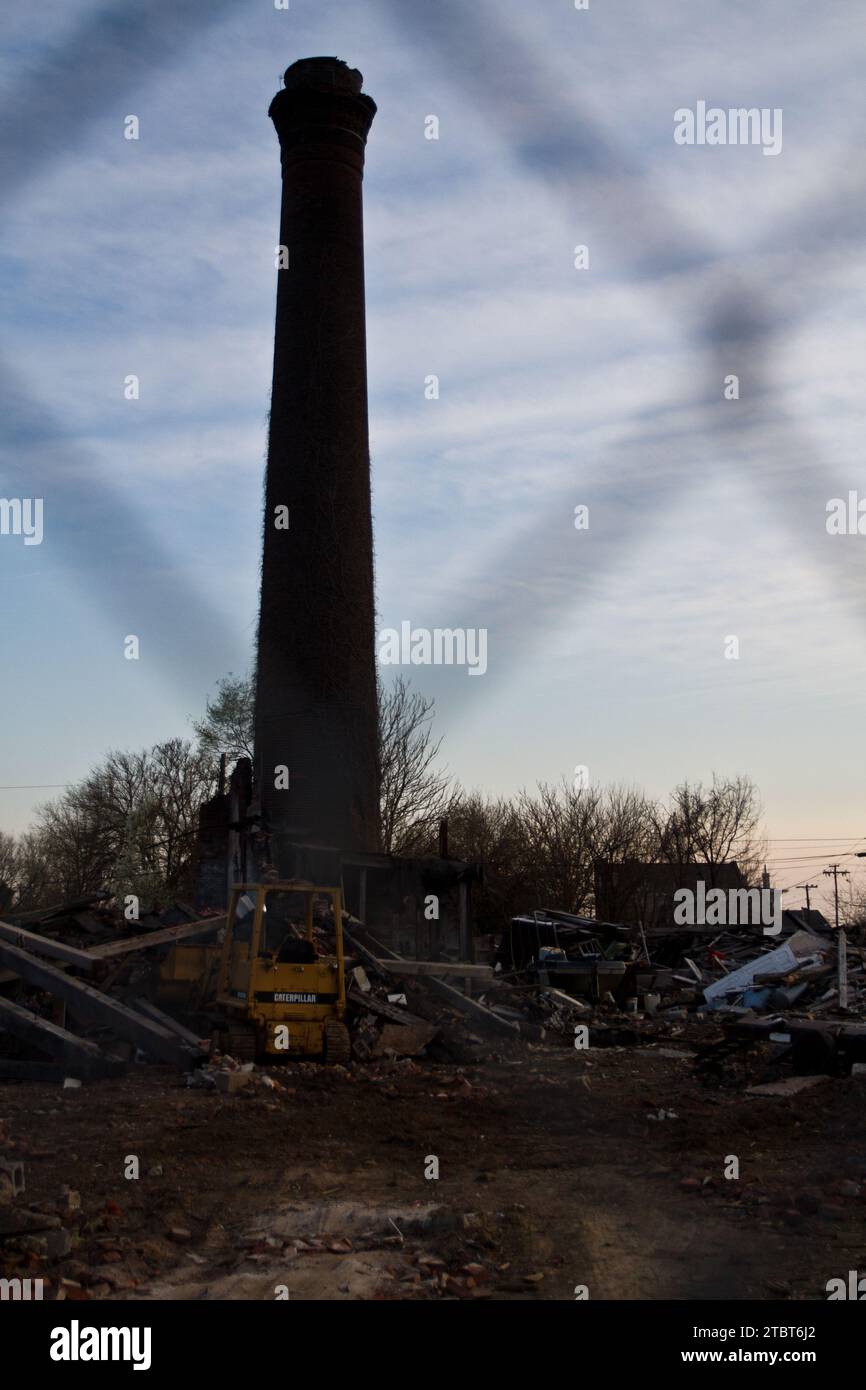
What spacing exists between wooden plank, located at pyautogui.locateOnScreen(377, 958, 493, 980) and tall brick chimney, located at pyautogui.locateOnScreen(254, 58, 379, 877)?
209 inches

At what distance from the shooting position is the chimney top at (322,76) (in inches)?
997

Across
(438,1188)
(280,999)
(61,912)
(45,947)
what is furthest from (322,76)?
(438,1188)

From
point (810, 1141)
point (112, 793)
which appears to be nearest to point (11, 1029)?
point (810, 1141)

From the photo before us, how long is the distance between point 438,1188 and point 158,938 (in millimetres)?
8933

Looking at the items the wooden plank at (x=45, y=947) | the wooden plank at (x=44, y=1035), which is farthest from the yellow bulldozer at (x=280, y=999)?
the wooden plank at (x=45, y=947)

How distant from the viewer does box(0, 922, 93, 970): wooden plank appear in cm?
1525

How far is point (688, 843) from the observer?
47.5 metres

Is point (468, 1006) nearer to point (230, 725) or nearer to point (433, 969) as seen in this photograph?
point (433, 969)

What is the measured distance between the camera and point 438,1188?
7977mm

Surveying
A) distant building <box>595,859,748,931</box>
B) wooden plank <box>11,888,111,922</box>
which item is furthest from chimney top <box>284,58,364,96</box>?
distant building <box>595,859,748,931</box>

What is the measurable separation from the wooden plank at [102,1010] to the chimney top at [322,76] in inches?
729

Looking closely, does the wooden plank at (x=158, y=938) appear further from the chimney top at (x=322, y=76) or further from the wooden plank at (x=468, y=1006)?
the chimney top at (x=322, y=76)
